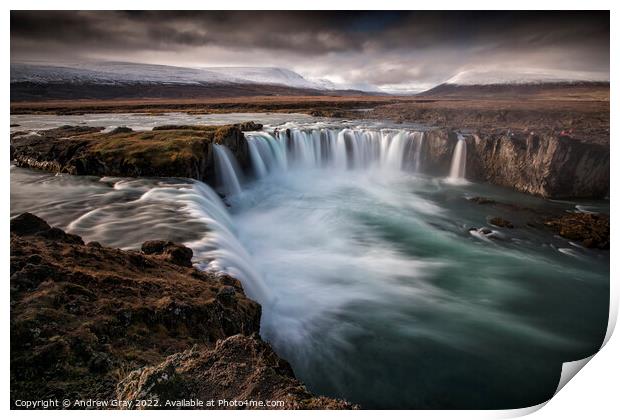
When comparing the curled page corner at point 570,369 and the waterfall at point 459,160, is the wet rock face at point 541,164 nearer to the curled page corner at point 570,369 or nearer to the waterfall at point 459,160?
the waterfall at point 459,160

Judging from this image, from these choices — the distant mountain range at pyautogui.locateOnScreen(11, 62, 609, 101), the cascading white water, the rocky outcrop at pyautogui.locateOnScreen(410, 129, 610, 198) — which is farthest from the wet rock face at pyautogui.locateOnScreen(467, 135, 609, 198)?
the cascading white water

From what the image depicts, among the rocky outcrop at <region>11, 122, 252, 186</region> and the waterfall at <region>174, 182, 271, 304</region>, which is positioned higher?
the rocky outcrop at <region>11, 122, 252, 186</region>

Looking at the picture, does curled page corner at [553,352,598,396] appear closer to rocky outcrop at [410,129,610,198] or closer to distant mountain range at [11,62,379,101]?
rocky outcrop at [410,129,610,198]

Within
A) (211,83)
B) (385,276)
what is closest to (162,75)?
(211,83)

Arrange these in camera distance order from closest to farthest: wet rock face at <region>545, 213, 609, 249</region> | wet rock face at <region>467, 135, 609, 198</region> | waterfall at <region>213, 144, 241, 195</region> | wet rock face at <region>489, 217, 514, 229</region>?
1. wet rock face at <region>545, 213, 609, 249</region>
2. wet rock face at <region>467, 135, 609, 198</region>
3. wet rock face at <region>489, 217, 514, 229</region>
4. waterfall at <region>213, 144, 241, 195</region>

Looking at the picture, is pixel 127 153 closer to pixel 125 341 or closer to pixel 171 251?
pixel 171 251

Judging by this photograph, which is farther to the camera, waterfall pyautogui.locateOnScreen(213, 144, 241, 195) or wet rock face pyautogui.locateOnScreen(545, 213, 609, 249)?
waterfall pyautogui.locateOnScreen(213, 144, 241, 195)
